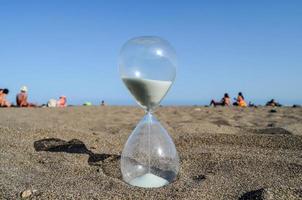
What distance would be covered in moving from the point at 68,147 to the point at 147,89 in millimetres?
1991

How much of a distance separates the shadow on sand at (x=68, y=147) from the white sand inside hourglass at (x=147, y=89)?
4.13ft

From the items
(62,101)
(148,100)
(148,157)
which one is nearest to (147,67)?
(148,100)

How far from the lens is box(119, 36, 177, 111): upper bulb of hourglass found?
9.48 ft

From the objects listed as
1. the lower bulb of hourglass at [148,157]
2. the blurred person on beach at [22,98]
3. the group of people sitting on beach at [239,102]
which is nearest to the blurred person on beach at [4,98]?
the blurred person on beach at [22,98]

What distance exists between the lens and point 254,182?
326 centimetres

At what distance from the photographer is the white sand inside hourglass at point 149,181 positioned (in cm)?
321

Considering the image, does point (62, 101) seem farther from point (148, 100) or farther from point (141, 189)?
point (148, 100)

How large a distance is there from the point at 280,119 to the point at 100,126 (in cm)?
392

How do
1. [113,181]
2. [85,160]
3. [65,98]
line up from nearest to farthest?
[113,181] < [85,160] < [65,98]

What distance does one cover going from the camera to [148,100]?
9.80 ft

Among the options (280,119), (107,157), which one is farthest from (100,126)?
(280,119)

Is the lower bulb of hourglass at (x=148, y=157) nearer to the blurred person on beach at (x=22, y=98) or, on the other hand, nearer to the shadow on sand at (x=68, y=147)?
the shadow on sand at (x=68, y=147)

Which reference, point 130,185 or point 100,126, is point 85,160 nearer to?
point 130,185

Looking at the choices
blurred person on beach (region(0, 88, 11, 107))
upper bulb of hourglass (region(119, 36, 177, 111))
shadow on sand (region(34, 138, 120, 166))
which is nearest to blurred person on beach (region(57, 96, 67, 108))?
blurred person on beach (region(0, 88, 11, 107))
